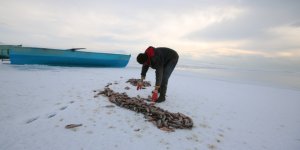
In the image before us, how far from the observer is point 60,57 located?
42.4ft

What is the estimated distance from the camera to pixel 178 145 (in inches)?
122

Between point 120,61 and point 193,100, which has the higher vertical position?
point 120,61

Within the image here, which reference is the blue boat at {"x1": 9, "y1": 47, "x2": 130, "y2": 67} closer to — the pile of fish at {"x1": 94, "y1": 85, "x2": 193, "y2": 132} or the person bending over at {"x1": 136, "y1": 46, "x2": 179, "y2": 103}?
the pile of fish at {"x1": 94, "y1": 85, "x2": 193, "y2": 132}

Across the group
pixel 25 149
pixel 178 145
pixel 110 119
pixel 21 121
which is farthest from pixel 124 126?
pixel 21 121

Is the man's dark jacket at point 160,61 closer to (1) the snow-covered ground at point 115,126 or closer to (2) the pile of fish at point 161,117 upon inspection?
(2) the pile of fish at point 161,117

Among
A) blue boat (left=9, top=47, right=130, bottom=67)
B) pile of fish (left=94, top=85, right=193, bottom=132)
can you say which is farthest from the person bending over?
blue boat (left=9, top=47, right=130, bottom=67)

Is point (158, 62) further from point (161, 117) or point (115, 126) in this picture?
point (115, 126)

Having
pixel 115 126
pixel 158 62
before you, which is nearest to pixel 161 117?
pixel 115 126

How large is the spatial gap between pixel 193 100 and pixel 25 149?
4.70 m

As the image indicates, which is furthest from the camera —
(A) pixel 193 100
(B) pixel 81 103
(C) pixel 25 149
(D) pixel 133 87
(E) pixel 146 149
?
(D) pixel 133 87

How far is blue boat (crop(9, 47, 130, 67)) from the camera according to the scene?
38.8ft

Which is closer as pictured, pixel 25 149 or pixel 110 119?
pixel 25 149

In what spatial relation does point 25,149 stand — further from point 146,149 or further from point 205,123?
point 205,123

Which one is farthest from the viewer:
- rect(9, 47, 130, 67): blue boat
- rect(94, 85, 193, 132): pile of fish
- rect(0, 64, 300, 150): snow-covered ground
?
rect(9, 47, 130, 67): blue boat
